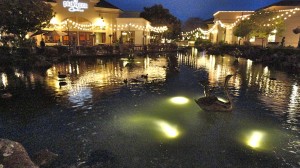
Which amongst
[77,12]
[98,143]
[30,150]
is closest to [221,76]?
[98,143]

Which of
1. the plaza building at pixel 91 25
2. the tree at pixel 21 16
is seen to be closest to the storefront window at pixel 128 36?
the plaza building at pixel 91 25

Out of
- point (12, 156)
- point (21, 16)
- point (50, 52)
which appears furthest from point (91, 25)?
point (12, 156)

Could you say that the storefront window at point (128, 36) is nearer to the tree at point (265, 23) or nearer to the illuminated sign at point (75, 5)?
the illuminated sign at point (75, 5)

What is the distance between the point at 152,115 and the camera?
→ 1050 cm

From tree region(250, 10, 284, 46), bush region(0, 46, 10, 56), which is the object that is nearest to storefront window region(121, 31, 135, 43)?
tree region(250, 10, 284, 46)

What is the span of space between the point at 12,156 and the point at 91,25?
126 ft

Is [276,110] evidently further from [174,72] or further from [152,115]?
[174,72]

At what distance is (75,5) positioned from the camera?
40.2m

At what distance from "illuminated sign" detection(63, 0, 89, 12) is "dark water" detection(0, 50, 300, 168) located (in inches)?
1052

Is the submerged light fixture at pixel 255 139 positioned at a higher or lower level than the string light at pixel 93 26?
lower

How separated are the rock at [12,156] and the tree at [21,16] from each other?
21239mm

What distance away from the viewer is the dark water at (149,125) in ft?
23.3

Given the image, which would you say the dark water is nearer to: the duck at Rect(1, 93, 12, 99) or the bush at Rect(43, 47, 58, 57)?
the duck at Rect(1, 93, 12, 99)

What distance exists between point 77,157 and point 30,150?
1.60m
